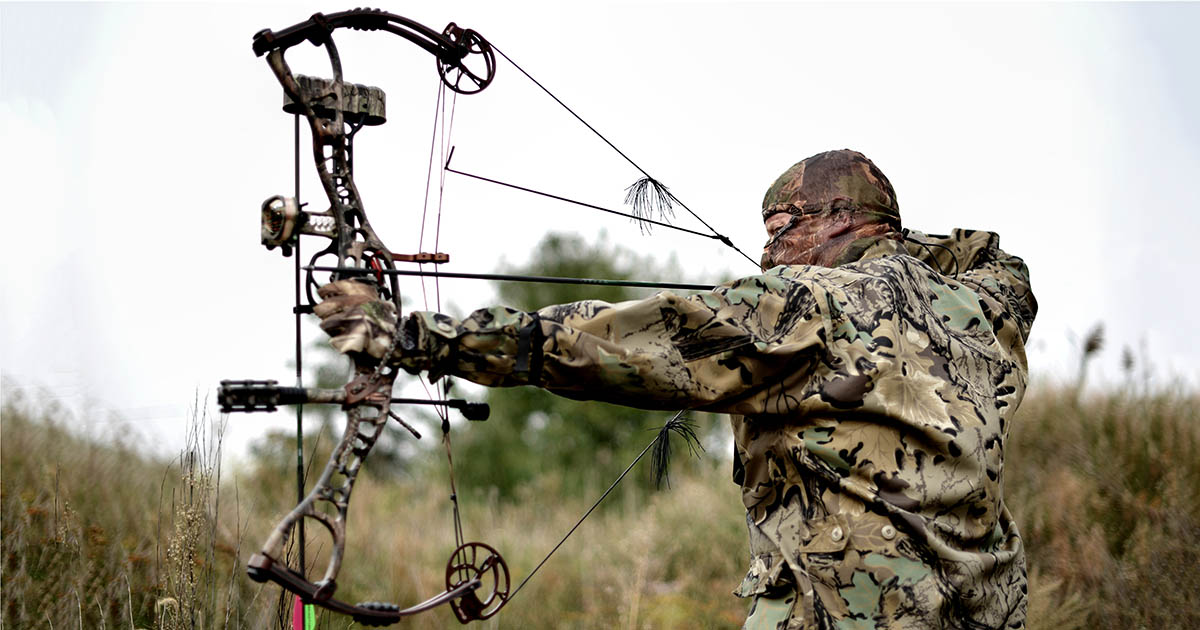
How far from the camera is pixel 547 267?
58.4 ft

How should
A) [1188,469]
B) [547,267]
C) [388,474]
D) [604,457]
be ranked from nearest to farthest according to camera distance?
1. [1188,469]
2. [388,474]
3. [604,457]
4. [547,267]

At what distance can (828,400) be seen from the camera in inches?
97.5

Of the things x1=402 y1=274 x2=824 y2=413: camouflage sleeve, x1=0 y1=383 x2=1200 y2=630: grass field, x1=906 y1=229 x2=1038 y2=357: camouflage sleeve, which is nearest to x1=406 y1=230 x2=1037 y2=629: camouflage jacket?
x1=402 y1=274 x2=824 y2=413: camouflage sleeve

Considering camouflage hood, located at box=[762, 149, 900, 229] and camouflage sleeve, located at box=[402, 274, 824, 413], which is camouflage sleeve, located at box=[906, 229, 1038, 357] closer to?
camouflage hood, located at box=[762, 149, 900, 229]

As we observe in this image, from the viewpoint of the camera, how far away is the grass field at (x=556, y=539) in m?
4.29

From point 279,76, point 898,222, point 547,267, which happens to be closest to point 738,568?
point 898,222

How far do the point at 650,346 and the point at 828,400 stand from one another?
1.49 feet

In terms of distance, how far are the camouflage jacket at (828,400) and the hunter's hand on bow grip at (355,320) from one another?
0.21 ft

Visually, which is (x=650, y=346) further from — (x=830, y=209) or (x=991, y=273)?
(x=991, y=273)

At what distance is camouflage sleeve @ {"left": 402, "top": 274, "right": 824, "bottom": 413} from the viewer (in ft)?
7.34

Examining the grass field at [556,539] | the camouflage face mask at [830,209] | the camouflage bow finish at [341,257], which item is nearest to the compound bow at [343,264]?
the camouflage bow finish at [341,257]

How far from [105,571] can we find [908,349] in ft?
11.9

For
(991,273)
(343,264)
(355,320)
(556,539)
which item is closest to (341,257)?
(343,264)

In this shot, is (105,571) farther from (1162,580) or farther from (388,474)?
(388,474)
